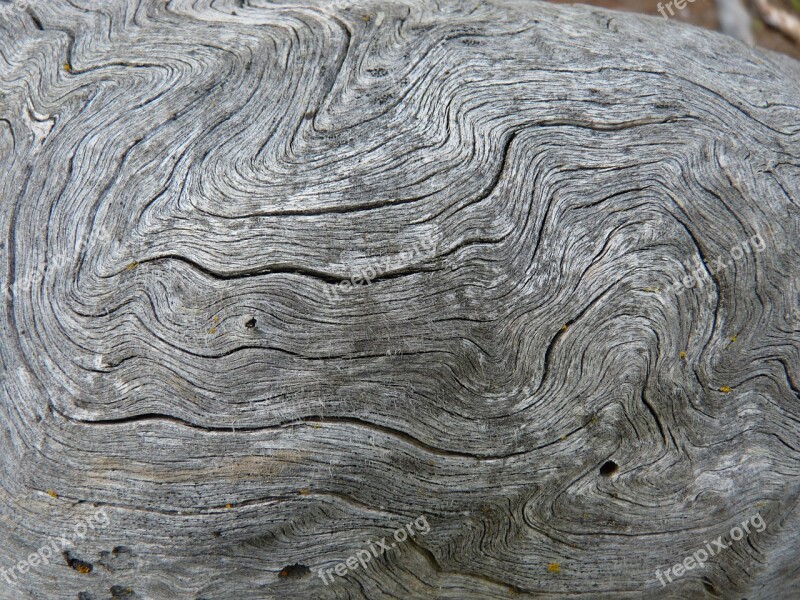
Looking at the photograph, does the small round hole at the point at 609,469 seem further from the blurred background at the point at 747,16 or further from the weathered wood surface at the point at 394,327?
the blurred background at the point at 747,16

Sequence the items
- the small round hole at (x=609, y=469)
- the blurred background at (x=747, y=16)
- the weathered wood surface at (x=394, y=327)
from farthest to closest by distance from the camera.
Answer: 1. the blurred background at (x=747, y=16)
2. the small round hole at (x=609, y=469)
3. the weathered wood surface at (x=394, y=327)

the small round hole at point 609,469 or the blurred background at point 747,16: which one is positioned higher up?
the blurred background at point 747,16

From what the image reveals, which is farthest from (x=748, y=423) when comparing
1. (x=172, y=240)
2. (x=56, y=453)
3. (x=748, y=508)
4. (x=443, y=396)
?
(x=56, y=453)

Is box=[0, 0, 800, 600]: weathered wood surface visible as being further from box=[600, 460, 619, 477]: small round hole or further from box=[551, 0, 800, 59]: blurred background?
box=[551, 0, 800, 59]: blurred background

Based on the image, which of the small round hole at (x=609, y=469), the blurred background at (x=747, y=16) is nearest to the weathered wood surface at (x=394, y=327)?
the small round hole at (x=609, y=469)

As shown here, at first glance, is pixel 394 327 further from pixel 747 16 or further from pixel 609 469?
pixel 747 16

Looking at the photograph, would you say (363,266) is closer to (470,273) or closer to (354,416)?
(470,273)

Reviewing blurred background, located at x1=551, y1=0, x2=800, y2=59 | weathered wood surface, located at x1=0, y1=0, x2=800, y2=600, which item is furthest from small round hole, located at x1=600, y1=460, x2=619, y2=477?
blurred background, located at x1=551, y1=0, x2=800, y2=59
